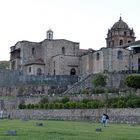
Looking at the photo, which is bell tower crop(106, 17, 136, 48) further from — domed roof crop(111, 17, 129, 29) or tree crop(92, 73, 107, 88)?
tree crop(92, 73, 107, 88)

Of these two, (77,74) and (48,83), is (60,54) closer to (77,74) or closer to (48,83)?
(77,74)

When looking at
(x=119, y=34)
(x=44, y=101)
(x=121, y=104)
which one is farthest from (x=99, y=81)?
(x=119, y=34)

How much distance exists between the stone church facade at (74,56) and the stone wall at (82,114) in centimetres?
2092

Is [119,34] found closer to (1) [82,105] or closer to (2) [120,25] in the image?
(2) [120,25]

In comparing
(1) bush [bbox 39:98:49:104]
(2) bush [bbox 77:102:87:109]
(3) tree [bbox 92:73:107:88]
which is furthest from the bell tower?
(2) bush [bbox 77:102:87:109]

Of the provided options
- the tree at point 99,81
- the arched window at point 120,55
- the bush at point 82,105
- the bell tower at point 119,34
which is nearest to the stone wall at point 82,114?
the bush at point 82,105

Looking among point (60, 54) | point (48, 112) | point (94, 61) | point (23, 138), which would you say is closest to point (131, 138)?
point (23, 138)

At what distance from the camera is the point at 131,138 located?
22766 mm

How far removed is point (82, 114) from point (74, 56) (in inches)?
1437

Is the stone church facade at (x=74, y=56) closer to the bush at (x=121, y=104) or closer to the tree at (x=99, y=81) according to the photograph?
the tree at (x=99, y=81)

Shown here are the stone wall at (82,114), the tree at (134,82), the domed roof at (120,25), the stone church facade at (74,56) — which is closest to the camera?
the stone wall at (82,114)

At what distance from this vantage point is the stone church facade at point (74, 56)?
7806 centimetres

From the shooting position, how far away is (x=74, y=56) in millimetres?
86938

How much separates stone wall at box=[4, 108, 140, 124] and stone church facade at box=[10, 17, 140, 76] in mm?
20917
